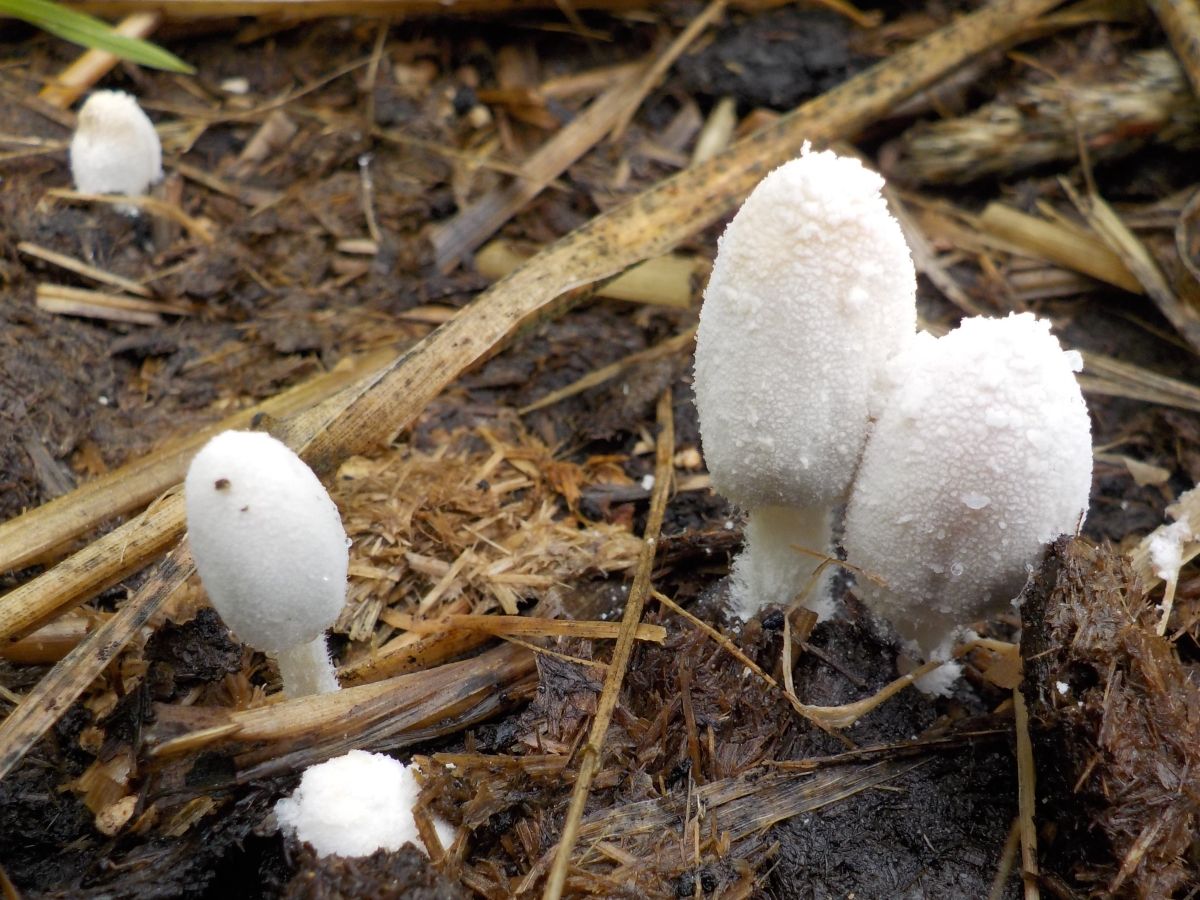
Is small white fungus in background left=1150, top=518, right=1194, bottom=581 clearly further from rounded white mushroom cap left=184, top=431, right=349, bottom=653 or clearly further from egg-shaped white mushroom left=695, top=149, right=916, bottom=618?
rounded white mushroom cap left=184, top=431, right=349, bottom=653

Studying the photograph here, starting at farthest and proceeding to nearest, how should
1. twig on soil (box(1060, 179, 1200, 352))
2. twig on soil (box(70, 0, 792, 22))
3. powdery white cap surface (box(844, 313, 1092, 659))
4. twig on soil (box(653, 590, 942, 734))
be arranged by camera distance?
twig on soil (box(70, 0, 792, 22)), twig on soil (box(1060, 179, 1200, 352)), twig on soil (box(653, 590, 942, 734)), powdery white cap surface (box(844, 313, 1092, 659))

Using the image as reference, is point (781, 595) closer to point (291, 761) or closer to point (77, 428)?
point (291, 761)

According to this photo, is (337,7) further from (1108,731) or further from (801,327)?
(1108,731)

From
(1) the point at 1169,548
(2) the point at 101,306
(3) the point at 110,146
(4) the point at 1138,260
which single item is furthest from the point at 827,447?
(3) the point at 110,146

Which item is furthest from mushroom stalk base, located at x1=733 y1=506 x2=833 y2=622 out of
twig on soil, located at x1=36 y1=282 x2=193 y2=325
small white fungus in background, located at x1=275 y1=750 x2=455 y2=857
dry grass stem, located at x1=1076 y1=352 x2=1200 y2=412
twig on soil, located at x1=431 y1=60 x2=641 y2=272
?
twig on soil, located at x1=36 y1=282 x2=193 y2=325

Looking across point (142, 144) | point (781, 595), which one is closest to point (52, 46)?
point (142, 144)
